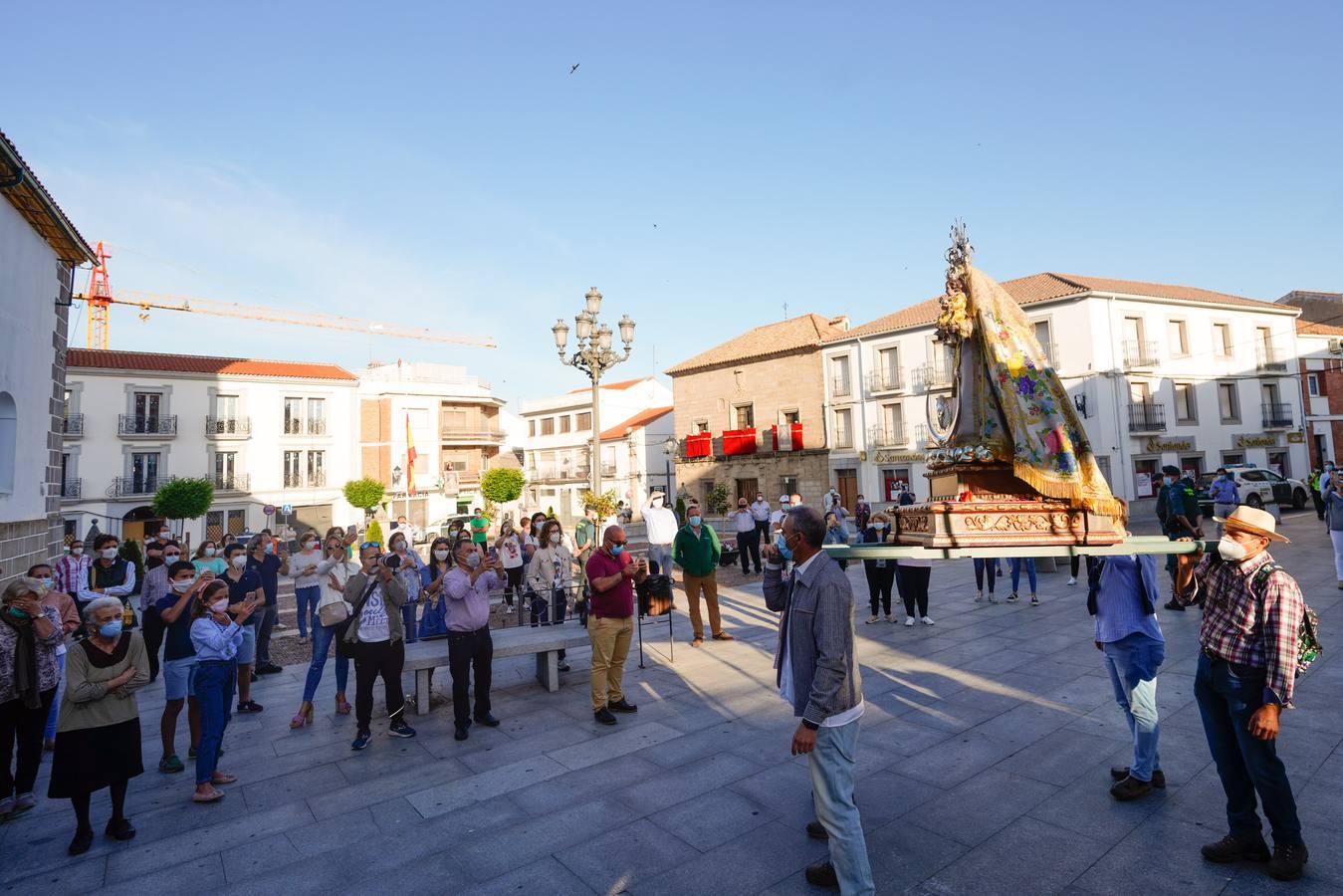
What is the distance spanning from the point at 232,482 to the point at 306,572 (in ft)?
104

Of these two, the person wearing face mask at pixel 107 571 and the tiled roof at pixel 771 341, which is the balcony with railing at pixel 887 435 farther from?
the person wearing face mask at pixel 107 571

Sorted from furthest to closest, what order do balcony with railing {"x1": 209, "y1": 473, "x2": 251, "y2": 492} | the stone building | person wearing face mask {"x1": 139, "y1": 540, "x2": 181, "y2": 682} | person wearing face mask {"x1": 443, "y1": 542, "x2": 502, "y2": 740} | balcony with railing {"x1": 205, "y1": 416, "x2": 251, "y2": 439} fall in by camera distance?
balcony with railing {"x1": 209, "y1": 473, "x2": 251, "y2": 492} → balcony with railing {"x1": 205, "y1": 416, "x2": 251, "y2": 439} → the stone building → person wearing face mask {"x1": 139, "y1": 540, "x2": 181, "y2": 682} → person wearing face mask {"x1": 443, "y1": 542, "x2": 502, "y2": 740}

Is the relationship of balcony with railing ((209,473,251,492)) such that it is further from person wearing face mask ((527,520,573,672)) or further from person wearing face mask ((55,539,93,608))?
person wearing face mask ((527,520,573,672))

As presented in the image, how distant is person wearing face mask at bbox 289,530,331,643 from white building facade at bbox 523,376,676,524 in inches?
1265

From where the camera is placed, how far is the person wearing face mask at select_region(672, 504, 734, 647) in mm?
9258

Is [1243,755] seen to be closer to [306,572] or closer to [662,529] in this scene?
[662,529]

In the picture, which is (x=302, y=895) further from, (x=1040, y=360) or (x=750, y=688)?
(x=1040, y=360)

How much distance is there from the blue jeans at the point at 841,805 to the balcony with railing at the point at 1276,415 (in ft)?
126

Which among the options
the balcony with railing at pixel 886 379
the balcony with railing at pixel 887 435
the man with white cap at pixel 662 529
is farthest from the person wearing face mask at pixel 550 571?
the balcony with railing at pixel 886 379

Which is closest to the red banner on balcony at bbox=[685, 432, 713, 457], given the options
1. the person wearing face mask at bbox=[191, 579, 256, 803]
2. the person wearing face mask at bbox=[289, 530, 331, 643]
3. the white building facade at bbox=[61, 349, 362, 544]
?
the white building facade at bbox=[61, 349, 362, 544]

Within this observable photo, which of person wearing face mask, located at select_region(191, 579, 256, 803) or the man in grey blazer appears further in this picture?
person wearing face mask, located at select_region(191, 579, 256, 803)

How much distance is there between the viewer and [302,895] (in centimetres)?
365

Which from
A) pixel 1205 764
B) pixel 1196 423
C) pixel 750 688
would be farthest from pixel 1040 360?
pixel 1196 423

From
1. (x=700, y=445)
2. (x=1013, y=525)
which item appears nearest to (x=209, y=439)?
(x=700, y=445)
